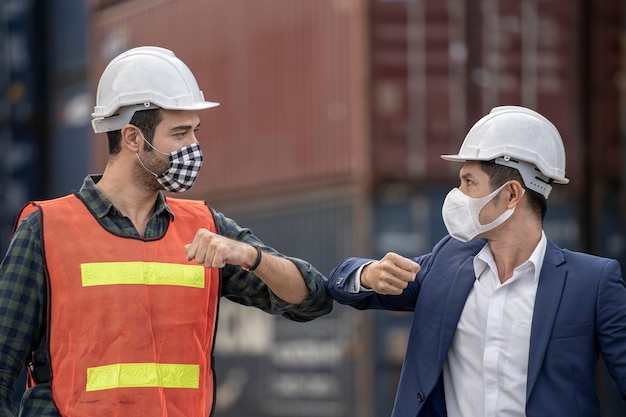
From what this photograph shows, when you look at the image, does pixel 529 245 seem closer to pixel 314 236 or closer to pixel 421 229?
pixel 421 229

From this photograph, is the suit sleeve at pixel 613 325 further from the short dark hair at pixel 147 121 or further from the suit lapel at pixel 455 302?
the short dark hair at pixel 147 121

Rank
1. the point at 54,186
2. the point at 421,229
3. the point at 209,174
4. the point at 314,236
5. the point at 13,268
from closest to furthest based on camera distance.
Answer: the point at 13,268 < the point at 421,229 < the point at 314,236 < the point at 209,174 < the point at 54,186

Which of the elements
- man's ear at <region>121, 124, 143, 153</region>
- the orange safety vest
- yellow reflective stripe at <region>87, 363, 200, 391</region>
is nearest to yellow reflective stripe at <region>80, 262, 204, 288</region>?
the orange safety vest

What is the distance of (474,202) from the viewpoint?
4.51 meters

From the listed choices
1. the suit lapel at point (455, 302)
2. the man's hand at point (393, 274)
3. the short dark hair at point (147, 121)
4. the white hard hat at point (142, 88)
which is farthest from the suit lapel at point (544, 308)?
the short dark hair at point (147, 121)

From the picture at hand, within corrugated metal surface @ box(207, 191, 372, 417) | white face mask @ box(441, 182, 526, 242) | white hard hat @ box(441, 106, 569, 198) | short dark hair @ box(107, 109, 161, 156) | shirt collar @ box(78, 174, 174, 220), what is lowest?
corrugated metal surface @ box(207, 191, 372, 417)

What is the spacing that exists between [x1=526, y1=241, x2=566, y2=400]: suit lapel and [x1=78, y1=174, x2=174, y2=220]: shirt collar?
123 cm

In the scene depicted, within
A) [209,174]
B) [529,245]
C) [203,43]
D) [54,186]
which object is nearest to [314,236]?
[209,174]

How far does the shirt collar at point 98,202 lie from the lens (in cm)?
449

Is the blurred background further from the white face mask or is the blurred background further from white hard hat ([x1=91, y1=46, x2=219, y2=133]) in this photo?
white hard hat ([x1=91, y1=46, x2=219, y2=133])

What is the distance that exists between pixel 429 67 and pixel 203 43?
467 centimetres

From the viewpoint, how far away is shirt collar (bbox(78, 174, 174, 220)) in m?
4.49

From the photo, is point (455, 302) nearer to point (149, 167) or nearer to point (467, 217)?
point (467, 217)

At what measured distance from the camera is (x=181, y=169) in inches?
175
